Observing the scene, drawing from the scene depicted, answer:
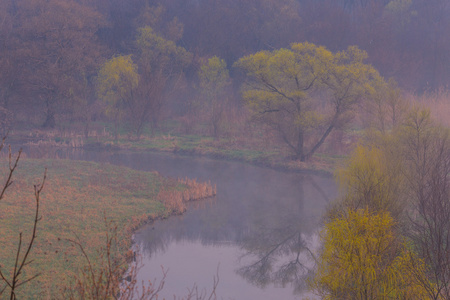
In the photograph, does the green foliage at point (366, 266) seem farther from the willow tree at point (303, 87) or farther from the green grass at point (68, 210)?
the willow tree at point (303, 87)

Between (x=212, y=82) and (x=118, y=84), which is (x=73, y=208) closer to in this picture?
(x=118, y=84)

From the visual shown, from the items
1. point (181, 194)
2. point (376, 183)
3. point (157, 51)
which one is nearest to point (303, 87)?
point (181, 194)

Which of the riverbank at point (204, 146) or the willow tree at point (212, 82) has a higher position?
the willow tree at point (212, 82)

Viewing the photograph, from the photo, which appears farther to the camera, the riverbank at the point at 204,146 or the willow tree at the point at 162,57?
the willow tree at the point at 162,57

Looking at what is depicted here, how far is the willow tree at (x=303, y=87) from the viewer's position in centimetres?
2567

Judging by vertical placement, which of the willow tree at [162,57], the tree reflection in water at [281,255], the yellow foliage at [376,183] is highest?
the willow tree at [162,57]

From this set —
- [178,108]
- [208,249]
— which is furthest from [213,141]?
[208,249]

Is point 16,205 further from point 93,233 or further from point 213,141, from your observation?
point 213,141

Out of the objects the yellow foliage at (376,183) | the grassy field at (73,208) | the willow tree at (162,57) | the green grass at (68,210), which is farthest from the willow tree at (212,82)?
the yellow foliage at (376,183)

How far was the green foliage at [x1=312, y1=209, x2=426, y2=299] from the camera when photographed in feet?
26.3

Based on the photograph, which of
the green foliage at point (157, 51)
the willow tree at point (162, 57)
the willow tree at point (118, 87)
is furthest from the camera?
the green foliage at point (157, 51)

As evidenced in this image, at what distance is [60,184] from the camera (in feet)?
65.6

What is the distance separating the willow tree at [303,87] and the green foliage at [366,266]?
17.9 metres

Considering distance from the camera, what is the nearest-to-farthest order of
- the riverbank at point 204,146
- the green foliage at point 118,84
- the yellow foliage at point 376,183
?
the yellow foliage at point 376,183 → the riverbank at point 204,146 → the green foliage at point 118,84
